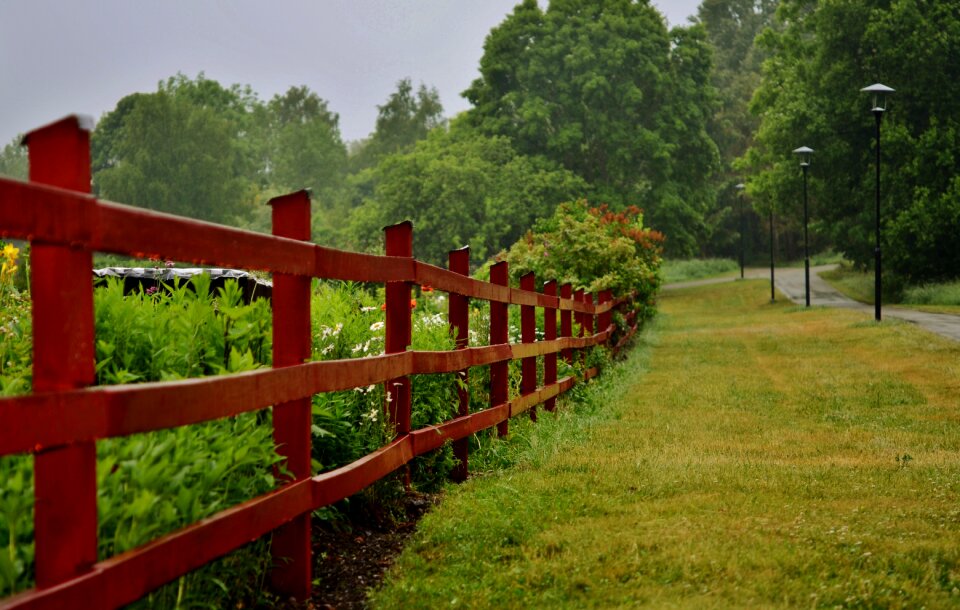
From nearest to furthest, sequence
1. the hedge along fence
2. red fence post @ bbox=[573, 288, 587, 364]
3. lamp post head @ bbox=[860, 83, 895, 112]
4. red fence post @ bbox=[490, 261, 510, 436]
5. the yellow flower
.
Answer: the hedge along fence, the yellow flower, red fence post @ bbox=[490, 261, 510, 436], red fence post @ bbox=[573, 288, 587, 364], lamp post head @ bbox=[860, 83, 895, 112]

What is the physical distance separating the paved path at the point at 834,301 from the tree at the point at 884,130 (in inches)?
86.5

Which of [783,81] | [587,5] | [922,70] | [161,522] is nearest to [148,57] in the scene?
[587,5]

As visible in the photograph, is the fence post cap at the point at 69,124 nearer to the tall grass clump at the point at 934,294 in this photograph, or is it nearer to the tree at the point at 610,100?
the tall grass clump at the point at 934,294

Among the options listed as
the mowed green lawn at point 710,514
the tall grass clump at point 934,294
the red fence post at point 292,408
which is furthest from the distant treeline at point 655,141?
the red fence post at point 292,408

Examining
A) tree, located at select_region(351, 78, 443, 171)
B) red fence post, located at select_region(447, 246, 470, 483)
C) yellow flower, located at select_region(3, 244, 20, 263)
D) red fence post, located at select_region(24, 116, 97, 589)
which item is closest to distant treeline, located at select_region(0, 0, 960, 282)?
red fence post, located at select_region(447, 246, 470, 483)

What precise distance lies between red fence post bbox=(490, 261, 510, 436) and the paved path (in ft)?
43.6

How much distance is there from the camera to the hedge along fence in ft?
8.11

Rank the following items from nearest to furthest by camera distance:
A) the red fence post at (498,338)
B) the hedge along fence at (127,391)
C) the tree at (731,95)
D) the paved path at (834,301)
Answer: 1. the hedge along fence at (127,391)
2. the red fence post at (498,338)
3. the paved path at (834,301)
4. the tree at (731,95)

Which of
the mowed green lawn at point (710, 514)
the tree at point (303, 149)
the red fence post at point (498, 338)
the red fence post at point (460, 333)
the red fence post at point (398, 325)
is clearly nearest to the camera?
the mowed green lawn at point (710, 514)

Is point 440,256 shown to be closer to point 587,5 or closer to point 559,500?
point 587,5

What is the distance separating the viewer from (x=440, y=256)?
4950cm

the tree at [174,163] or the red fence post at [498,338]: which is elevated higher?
the tree at [174,163]

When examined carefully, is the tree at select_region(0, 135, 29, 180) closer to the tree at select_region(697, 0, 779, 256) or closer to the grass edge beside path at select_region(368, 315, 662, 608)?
the tree at select_region(697, 0, 779, 256)

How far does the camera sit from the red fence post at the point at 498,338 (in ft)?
26.4
